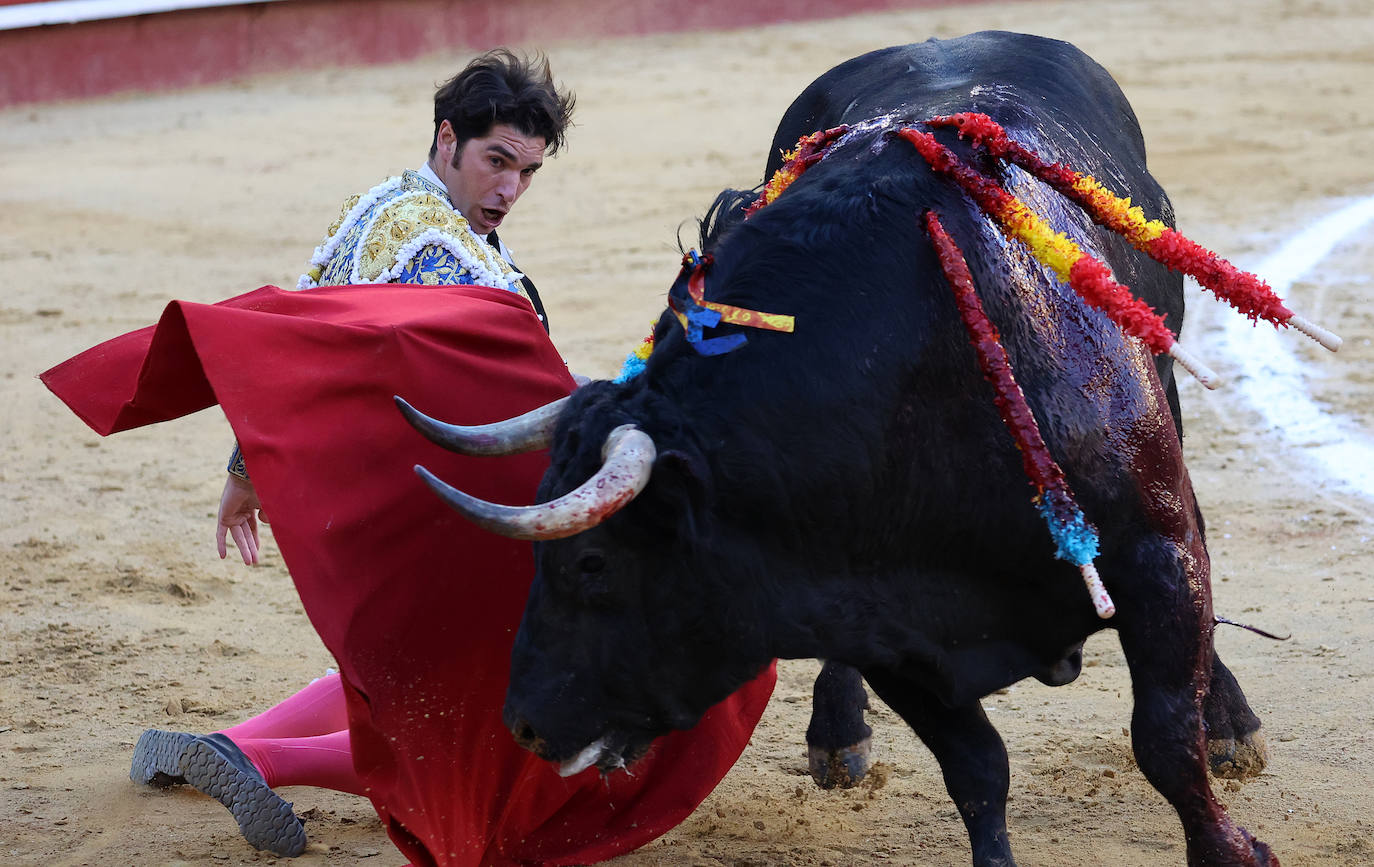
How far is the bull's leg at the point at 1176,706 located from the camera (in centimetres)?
247

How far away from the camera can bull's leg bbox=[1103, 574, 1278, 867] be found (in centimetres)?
247

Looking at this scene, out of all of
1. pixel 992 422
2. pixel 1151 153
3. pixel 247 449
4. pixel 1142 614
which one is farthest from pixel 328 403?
pixel 1151 153

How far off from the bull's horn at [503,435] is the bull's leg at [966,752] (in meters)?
0.77

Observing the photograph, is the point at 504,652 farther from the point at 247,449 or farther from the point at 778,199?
the point at 778,199

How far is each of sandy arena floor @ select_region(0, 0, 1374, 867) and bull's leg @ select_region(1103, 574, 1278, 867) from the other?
420 millimetres

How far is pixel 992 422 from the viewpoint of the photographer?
7.75ft

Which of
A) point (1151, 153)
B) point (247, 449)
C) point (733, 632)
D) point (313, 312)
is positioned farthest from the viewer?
point (1151, 153)

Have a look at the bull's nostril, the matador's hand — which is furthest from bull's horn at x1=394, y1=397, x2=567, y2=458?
the matador's hand

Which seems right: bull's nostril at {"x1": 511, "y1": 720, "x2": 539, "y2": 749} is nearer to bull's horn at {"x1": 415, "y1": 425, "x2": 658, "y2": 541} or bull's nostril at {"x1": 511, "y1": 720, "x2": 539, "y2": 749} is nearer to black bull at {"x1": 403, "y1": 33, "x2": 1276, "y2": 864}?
black bull at {"x1": 403, "y1": 33, "x2": 1276, "y2": 864}

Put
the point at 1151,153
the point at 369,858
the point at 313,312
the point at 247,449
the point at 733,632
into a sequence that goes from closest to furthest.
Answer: the point at 733,632, the point at 247,449, the point at 313,312, the point at 369,858, the point at 1151,153

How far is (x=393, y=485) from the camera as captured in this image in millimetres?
2555

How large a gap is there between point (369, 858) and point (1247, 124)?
28.6ft

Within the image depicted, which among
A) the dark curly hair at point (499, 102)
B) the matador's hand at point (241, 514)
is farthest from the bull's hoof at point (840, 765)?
the dark curly hair at point (499, 102)

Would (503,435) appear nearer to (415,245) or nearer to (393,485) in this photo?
(393,485)
